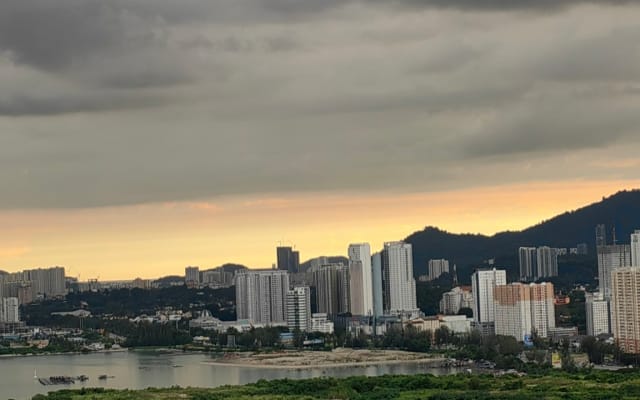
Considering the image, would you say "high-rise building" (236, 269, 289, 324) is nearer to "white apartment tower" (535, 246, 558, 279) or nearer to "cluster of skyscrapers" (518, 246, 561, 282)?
"cluster of skyscrapers" (518, 246, 561, 282)

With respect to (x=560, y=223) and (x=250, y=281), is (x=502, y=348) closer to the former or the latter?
(x=250, y=281)

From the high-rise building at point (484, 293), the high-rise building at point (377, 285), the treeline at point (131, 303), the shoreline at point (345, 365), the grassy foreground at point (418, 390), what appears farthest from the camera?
the treeline at point (131, 303)

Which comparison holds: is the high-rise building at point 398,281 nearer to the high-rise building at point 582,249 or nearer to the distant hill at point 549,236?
the high-rise building at point 582,249

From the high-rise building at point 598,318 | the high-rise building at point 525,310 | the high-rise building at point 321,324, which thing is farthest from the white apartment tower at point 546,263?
the high-rise building at point 598,318

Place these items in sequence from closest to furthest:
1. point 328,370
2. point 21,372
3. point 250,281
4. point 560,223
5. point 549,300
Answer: point 328,370
point 21,372
point 549,300
point 250,281
point 560,223

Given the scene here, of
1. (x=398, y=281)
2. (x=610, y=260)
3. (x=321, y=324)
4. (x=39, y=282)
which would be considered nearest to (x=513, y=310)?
(x=321, y=324)

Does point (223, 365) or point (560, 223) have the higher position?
point (560, 223)

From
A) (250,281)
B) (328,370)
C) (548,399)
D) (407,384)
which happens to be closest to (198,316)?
(250,281)
